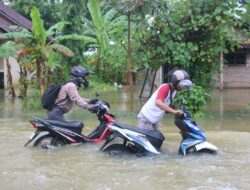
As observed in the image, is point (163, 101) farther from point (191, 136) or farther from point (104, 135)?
point (104, 135)

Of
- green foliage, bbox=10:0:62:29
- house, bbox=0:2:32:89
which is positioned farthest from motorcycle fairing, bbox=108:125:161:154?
green foliage, bbox=10:0:62:29

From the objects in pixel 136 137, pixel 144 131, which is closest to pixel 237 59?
pixel 144 131

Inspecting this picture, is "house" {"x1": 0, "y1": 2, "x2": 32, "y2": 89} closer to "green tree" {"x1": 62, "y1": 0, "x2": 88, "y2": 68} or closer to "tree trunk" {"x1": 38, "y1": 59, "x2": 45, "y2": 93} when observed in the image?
"green tree" {"x1": 62, "y1": 0, "x2": 88, "y2": 68}

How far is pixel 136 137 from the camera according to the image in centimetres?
Answer: 777

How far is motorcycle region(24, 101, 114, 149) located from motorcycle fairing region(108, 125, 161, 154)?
0.75 m

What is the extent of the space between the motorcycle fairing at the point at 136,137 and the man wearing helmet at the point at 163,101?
39 centimetres

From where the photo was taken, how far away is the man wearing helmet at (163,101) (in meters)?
7.76

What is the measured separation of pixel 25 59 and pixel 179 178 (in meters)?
12.5

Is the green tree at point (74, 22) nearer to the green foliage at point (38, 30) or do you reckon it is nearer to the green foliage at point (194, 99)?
the green foliage at point (38, 30)

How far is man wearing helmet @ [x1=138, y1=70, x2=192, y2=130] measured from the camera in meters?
7.76

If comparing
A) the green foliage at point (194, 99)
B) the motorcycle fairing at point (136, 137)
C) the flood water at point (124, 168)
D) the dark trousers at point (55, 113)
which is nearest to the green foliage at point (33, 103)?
the flood water at point (124, 168)

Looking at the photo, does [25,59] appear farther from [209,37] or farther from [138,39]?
[209,37]

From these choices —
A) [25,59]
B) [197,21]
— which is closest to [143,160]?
[197,21]

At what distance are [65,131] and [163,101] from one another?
1925mm
